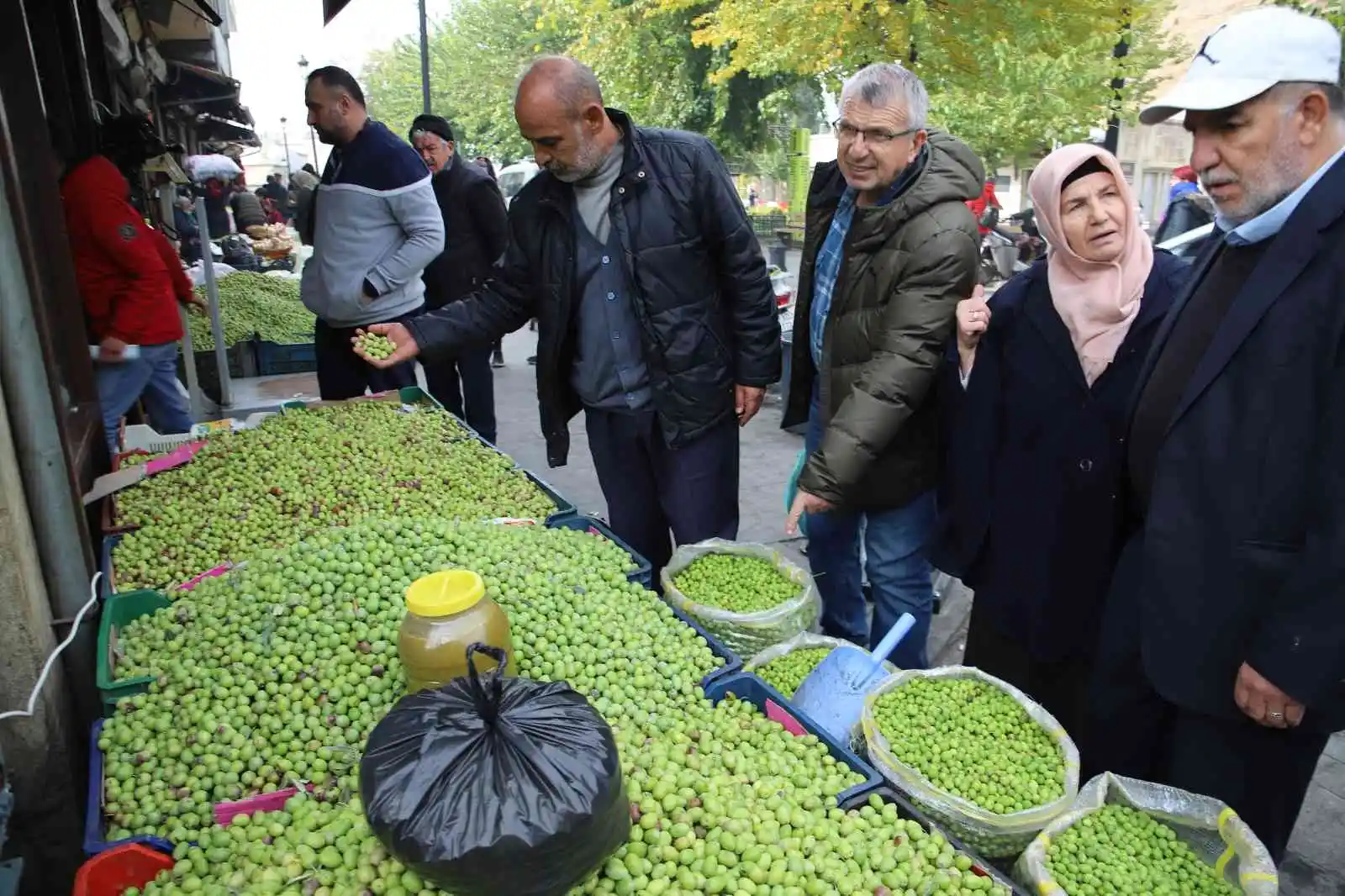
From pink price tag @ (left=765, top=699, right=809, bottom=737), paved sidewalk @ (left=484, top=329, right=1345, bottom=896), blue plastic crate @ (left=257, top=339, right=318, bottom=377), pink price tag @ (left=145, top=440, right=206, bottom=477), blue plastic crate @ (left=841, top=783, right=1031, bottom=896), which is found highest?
pink price tag @ (left=145, top=440, right=206, bottom=477)

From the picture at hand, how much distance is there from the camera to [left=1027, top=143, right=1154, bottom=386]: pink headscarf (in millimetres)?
2352

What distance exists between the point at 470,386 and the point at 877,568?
355 centimetres

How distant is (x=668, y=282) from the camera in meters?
3.19

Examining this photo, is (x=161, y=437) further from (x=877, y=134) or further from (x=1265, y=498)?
(x=1265, y=498)

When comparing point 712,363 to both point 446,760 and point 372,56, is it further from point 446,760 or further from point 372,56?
point 372,56

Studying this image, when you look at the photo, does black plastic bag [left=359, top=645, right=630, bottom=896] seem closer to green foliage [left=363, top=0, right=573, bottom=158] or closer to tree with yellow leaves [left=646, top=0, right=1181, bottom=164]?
tree with yellow leaves [left=646, top=0, right=1181, bottom=164]

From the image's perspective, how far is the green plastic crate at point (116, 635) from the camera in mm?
2219

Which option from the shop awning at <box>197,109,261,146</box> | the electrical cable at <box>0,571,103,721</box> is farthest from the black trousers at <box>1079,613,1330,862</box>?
the shop awning at <box>197,109,261,146</box>

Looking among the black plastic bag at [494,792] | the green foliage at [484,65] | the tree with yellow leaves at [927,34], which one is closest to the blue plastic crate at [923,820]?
the black plastic bag at [494,792]

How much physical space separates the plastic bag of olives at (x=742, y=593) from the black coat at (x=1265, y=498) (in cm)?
111

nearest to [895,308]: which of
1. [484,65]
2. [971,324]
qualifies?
[971,324]

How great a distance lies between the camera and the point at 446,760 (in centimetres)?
132

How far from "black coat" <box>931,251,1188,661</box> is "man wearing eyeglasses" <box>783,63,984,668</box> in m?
0.20

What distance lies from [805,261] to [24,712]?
2767 millimetres
